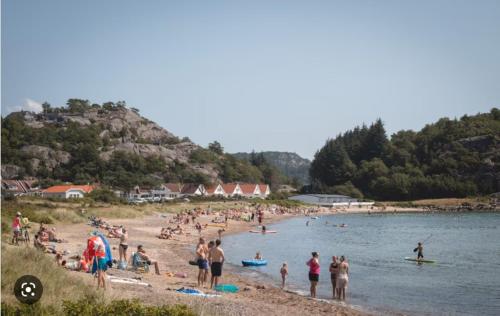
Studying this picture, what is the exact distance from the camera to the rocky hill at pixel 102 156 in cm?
12244

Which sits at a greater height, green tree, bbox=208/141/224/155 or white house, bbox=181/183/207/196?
Answer: green tree, bbox=208/141/224/155

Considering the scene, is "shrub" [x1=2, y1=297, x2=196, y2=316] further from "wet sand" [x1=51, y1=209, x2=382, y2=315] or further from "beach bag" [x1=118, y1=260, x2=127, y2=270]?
"beach bag" [x1=118, y1=260, x2=127, y2=270]

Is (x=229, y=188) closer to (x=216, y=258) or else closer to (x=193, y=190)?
(x=193, y=190)

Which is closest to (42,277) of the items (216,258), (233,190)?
(216,258)

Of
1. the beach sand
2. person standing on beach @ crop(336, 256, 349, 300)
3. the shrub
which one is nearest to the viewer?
the shrub

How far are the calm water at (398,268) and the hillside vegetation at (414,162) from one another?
78.0m

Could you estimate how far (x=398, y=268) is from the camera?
2848 cm

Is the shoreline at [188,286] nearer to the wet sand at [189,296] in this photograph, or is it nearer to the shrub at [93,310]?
the wet sand at [189,296]

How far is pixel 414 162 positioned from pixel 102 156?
8658 cm

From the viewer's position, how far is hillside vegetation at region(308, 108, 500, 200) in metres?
126

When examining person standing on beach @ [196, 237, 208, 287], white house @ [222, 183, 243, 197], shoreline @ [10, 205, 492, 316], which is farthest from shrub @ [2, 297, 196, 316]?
white house @ [222, 183, 243, 197]

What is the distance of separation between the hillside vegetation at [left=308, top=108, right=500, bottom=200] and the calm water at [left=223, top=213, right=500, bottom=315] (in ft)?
256

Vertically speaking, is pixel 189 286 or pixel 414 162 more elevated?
pixel 414 162

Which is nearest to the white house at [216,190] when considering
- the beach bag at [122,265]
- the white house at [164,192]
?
→ the white house at [164,192]
